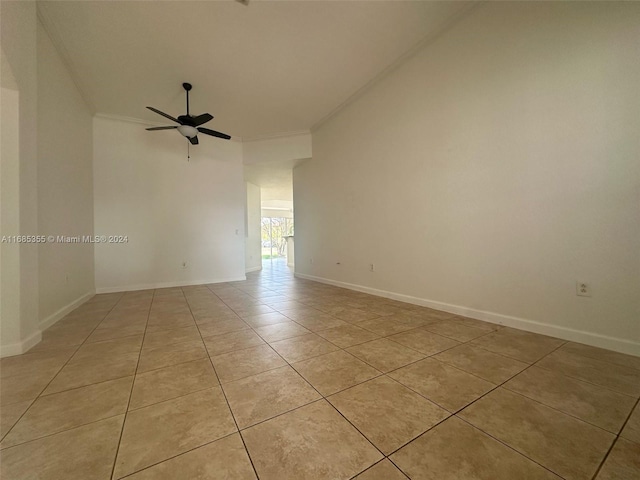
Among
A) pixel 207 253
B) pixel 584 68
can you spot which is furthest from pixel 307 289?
pixel 584 68

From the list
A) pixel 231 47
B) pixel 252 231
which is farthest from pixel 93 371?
pixel 252 231

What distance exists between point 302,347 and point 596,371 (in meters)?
1.88

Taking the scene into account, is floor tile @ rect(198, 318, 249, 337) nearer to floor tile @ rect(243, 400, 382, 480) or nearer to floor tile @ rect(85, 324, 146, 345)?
floor tile @ rect(85, 324, 146, 345)

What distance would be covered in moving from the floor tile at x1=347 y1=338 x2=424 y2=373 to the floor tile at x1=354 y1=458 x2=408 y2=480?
65cm

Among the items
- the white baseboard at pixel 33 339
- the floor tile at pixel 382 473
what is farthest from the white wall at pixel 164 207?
the floor tile at pixel 382 473

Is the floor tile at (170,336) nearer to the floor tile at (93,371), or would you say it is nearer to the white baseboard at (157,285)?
the floor tile at (93,371)

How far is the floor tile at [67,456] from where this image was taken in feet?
2.70

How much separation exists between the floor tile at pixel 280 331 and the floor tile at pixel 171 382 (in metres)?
0.54

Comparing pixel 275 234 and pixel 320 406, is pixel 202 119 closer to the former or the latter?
pixel 320 406

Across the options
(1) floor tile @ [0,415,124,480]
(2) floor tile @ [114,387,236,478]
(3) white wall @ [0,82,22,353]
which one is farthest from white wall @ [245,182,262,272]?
(1) floor tile @ [0,415,124,480]

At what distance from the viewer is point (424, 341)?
190 centimetres

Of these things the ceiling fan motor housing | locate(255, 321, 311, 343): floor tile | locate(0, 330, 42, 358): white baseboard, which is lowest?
locate(255, 321, 311, 343): floor tile

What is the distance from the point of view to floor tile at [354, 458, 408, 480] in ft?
2.61

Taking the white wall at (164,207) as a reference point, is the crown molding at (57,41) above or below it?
above
